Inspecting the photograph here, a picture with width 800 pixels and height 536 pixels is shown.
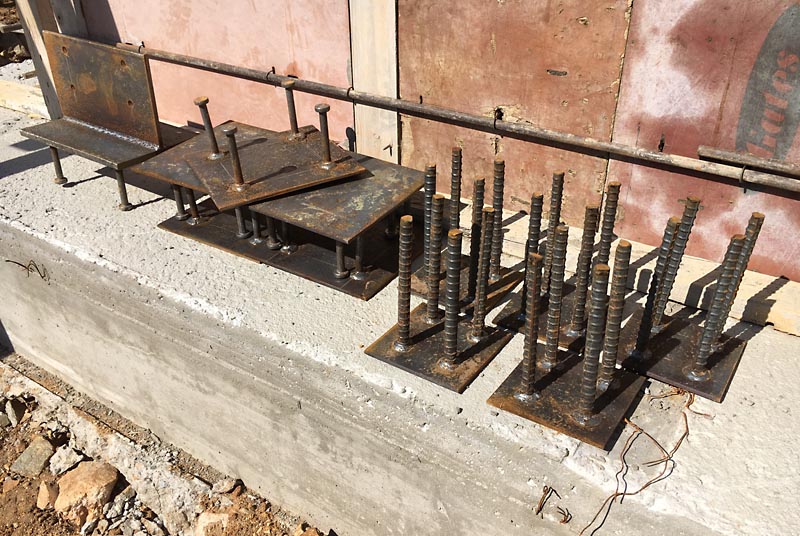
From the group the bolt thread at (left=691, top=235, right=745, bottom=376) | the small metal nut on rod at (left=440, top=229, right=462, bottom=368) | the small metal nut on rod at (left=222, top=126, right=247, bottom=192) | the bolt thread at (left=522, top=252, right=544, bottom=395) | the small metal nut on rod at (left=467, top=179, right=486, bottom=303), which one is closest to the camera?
the bolt thread at (left=522, top=252, right=544, bottom=395)

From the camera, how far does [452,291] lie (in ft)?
13.1

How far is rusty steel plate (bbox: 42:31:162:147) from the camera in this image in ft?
19.4

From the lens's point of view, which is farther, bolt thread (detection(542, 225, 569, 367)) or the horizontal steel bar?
the horizontal steel bar

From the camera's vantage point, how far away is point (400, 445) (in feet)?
13.4

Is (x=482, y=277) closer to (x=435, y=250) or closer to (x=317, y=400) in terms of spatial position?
(x=435, y=250)

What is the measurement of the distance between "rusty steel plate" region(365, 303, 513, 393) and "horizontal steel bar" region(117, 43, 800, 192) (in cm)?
164

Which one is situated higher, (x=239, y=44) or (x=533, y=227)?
(x=239, y=44)

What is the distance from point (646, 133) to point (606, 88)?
43cm

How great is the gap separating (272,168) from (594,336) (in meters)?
2.96

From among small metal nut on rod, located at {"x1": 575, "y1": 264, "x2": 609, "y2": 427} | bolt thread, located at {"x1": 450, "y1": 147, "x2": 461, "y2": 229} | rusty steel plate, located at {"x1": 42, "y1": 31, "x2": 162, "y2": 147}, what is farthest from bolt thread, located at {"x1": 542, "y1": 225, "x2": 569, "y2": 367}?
rusty steel plate, located at {"x1": 42, "y1": 31, "x2": 162, "y2": 147}

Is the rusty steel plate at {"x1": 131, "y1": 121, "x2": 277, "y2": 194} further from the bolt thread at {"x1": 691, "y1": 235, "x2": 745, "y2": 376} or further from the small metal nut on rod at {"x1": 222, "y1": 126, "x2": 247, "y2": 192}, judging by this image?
the bolt thread at {"x1": 691, "y1": 235, "x2": 745, "y2": 376}

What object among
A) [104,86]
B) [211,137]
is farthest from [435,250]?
[104,86]

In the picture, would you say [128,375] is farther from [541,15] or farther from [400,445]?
[541,15]

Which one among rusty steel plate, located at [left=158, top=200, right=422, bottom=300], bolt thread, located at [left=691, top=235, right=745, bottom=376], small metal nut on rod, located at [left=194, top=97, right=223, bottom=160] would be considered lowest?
rusty steel plate, located at [left=158, top=200, right=422, bottom=300]
